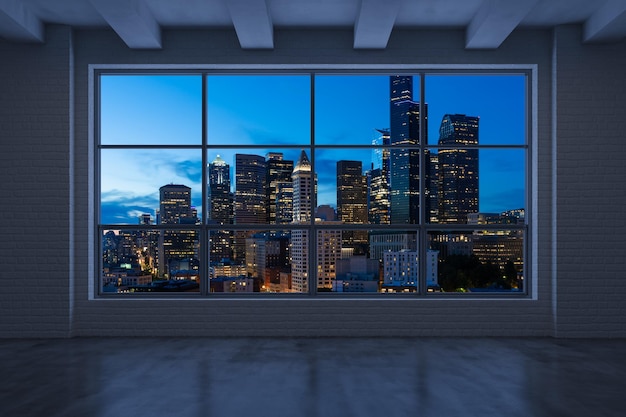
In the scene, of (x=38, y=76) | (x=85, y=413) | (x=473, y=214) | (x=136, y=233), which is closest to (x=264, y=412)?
(x=85, y=413)

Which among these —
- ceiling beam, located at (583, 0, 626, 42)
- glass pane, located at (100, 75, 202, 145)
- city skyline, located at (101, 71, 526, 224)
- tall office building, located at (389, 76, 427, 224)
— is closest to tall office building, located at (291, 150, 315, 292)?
city skyline, located at (101, 71, 526, 224)

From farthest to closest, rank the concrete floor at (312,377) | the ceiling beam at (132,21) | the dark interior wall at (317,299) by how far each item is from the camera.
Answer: the dark interior wall at (317,299) < the ceiling beam at (132,21) < the concrete floor at (312,377)

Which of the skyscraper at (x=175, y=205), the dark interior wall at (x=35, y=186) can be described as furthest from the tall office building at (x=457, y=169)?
the dark interior wall at (x=35, y=186)

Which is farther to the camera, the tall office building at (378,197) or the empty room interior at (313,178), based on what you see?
the tall office building at (378,197)

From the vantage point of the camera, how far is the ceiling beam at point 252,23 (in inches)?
188

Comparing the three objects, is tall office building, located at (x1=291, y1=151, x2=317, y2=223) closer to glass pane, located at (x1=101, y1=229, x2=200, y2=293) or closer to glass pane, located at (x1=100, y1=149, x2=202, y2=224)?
glass pane, located at (x1=100, y1=149, x2=202, y2=224)

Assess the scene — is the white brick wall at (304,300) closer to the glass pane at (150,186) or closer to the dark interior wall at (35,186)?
the dark interior wall at (35,186)

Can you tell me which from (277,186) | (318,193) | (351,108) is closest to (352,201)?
(318,193)

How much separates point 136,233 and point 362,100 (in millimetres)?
3342

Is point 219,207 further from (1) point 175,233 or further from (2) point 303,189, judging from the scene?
(2) point 303,189

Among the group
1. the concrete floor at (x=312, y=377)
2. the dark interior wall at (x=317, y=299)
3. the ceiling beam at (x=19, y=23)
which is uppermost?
the ceiling beam at (x=19, y=23)

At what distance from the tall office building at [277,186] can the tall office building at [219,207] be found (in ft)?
1.66

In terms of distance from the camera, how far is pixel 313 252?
5.80 metres

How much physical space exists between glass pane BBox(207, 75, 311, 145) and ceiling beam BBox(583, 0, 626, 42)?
336cm
